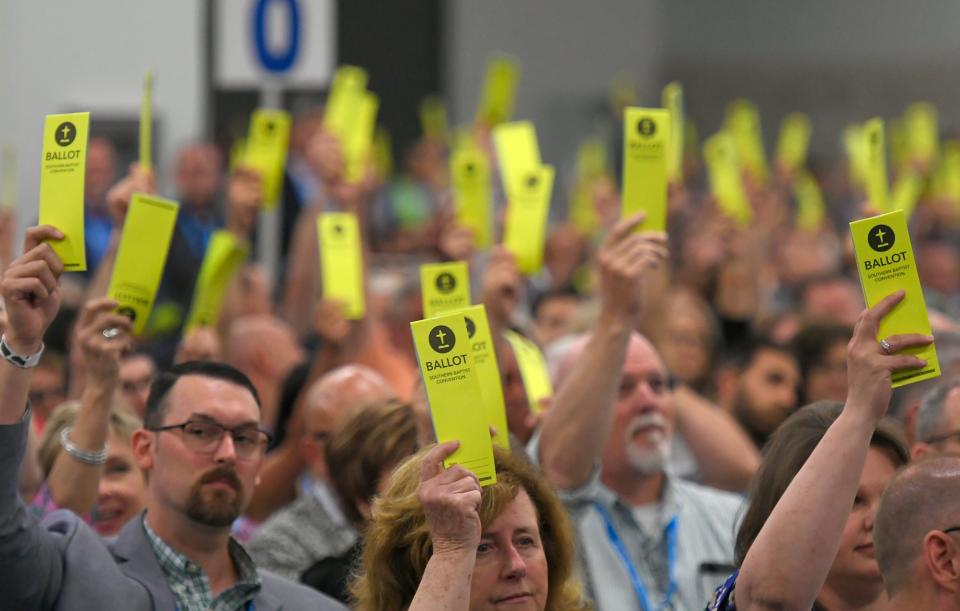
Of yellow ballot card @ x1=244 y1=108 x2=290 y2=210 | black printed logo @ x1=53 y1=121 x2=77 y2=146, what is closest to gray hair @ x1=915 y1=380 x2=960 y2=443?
black printed logo @ x1=53 y1=121 x2=77 y2=146

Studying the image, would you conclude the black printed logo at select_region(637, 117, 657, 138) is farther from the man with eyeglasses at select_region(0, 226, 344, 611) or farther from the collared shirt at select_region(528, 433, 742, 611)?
the man with eyeglasses at select_region(0, 226, 344, 611)

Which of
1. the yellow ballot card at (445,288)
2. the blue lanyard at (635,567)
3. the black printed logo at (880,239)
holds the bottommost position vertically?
the blue lanyard at (635,567)

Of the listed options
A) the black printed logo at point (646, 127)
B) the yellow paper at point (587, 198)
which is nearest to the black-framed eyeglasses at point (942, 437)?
the black printed logo at point (646, 127)

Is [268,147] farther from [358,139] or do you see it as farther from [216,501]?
[216,501]

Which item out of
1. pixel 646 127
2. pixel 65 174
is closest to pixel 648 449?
pixel 646 127

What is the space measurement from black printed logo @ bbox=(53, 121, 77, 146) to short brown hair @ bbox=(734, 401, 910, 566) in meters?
1.91

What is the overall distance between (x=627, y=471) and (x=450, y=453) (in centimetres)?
188

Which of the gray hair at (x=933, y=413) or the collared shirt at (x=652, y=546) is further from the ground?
the gray hair at (x=933, y=413)

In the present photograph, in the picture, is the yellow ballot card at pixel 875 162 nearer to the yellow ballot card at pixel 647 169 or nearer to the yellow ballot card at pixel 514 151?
the yellow ballot card at pixel 647 169

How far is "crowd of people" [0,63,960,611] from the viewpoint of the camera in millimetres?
3811

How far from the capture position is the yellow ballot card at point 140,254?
4980mm

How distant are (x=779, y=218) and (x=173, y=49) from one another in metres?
4.35

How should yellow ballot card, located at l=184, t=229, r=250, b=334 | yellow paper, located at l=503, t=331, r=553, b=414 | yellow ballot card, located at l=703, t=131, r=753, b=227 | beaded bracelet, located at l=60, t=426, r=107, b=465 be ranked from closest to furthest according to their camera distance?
beaded bracelet, located at l=60, t=426, r=107, b=465
yellow paper, located at l=503, t=331, r=553, b=414
yellow ballot card, located at l=184, t=229, r=250, b=334
yellow ballot card, located at l=703, t=131, r=753, b=227

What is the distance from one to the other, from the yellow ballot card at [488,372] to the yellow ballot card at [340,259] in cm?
234
